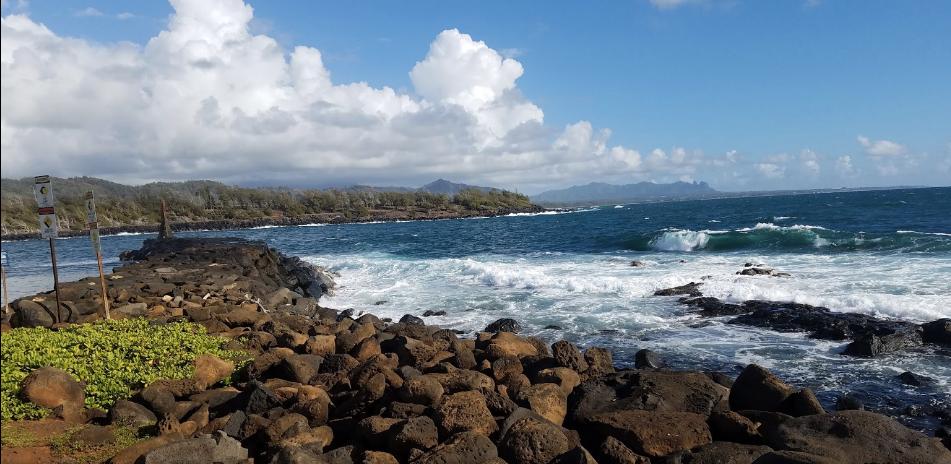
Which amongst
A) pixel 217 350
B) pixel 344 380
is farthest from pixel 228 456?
pixel 217 350

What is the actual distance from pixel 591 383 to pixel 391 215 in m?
88.7

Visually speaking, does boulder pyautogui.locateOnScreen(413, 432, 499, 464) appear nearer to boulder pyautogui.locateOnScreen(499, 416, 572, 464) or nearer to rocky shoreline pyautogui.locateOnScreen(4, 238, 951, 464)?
rocky shoreline pyautogui.locateOnScreen(4, 238, 951, 464)

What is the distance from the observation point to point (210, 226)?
7638 centimetres

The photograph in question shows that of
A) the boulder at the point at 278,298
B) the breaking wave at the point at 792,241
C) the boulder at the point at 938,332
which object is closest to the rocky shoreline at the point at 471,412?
the boulder at the point at 938,332

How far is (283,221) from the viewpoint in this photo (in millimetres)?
85312

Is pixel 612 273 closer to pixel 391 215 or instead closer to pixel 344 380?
pixel 344 380

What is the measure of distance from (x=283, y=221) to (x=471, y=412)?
83.8 m

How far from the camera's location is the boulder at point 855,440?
5.68 m

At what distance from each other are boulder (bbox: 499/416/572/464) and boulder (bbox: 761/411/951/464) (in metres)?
2.15

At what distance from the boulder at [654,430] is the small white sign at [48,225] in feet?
23.4

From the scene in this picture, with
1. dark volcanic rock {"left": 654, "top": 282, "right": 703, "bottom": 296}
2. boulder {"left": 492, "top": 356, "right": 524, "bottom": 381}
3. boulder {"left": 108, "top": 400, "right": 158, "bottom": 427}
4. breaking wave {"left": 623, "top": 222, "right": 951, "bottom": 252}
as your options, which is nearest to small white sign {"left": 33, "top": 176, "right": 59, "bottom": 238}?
boulder {"left": 108, "top": 400, "right": 158, "bottom": 427}

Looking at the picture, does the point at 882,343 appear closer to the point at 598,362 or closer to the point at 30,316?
the point at 598,362

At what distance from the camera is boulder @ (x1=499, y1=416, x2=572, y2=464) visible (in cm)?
551

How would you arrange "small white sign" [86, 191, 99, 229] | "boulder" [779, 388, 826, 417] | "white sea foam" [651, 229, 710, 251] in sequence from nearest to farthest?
"boulder" [779, 388, 826, 417]
"small white sign" [86, 191, 99, 229]
"white sea foam" [651, 229, 710, 251]
